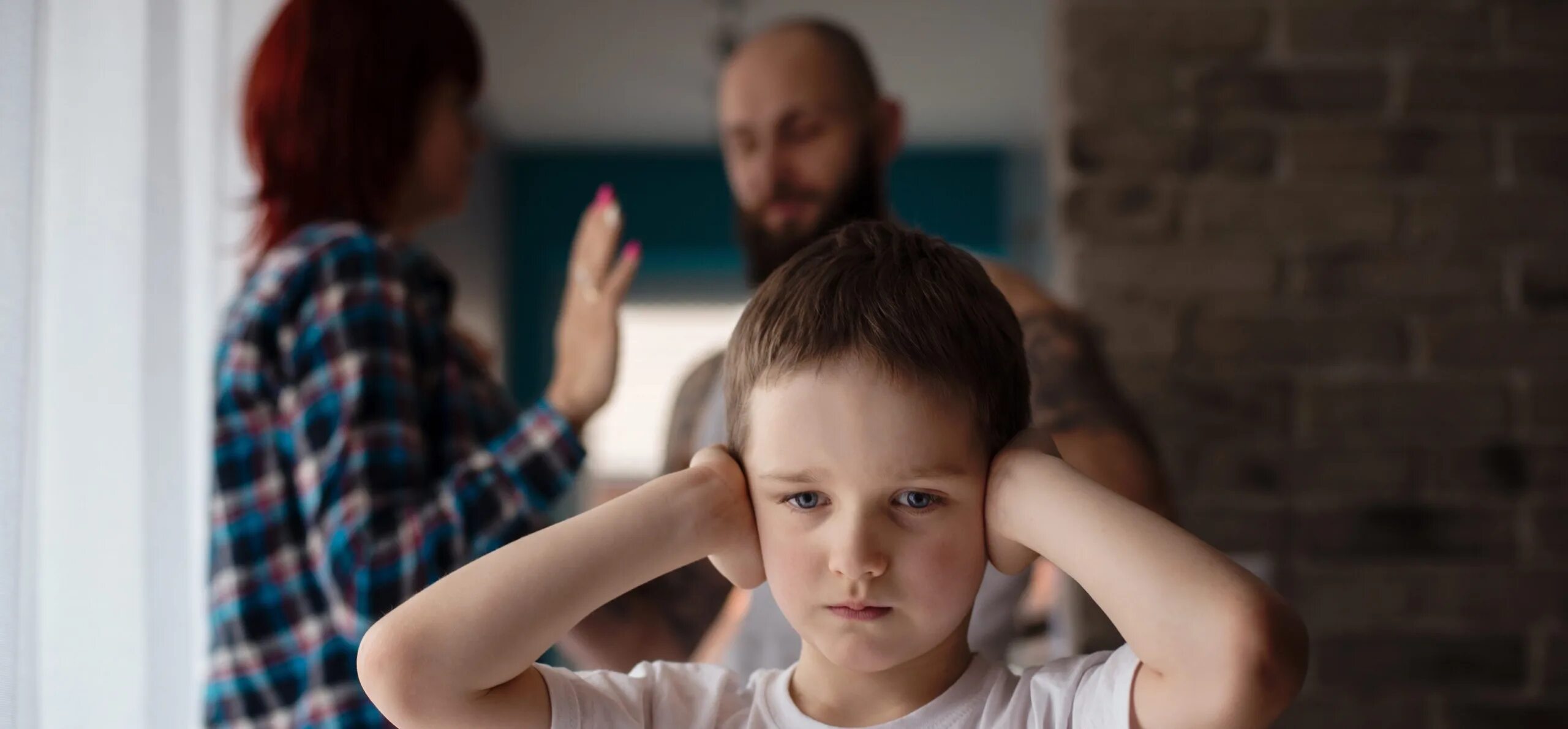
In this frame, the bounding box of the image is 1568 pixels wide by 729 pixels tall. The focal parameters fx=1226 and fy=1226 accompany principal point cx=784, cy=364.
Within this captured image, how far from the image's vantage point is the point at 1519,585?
1.80m

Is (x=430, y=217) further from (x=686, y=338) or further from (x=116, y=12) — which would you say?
(x=686, y=338)

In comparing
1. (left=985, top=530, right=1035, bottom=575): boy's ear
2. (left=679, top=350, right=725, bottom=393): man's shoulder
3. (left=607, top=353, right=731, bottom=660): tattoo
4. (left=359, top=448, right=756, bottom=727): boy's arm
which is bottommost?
(left=607, top=353, right=731, bottom=660): tattoo

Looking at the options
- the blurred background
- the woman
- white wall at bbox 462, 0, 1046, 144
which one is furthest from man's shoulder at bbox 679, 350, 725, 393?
white wall at bbox 462, 0, 1046, 144

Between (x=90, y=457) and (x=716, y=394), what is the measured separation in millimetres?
630

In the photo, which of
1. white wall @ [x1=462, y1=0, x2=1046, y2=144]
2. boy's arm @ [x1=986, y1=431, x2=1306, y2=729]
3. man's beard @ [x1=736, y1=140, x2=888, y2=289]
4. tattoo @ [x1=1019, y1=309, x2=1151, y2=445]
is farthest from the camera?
white wall @ [x1=462, y1=0, x2=1046, y2=144]

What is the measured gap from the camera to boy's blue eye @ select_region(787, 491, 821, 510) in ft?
2.20

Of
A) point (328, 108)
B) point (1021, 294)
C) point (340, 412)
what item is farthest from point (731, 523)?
point (328, 108)

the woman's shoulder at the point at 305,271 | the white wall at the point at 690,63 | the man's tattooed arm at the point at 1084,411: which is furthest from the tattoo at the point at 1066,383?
the white wall at the point at 690,63

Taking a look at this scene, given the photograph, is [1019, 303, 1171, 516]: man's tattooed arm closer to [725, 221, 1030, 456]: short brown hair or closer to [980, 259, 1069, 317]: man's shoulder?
[980, 259, 1069, 317]: man's shoulder

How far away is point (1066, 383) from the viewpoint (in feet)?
3.71

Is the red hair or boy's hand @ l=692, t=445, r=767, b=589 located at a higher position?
the red hair

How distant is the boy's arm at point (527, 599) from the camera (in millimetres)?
636

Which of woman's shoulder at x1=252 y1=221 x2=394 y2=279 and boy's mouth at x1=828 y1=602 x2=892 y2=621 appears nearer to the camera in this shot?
boy's mouth at x1=828 y1=602 x2=892 y2=621

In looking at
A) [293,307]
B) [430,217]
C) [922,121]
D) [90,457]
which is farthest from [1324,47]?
[922,121]
